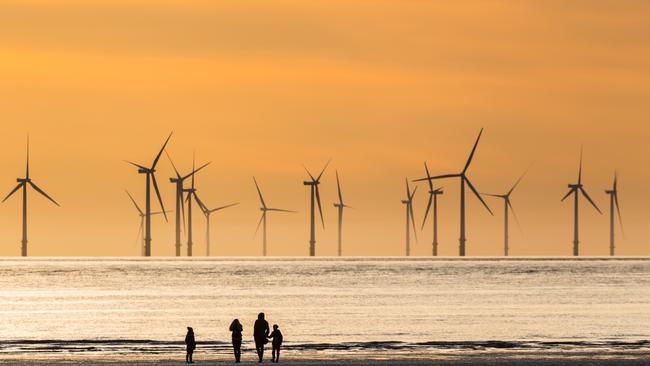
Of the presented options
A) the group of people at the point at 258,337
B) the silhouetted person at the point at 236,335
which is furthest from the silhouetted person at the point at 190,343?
the silhouetted person at the point at 236,335

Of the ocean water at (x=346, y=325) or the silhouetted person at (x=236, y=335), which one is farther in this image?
the ocean water at (x=346, y=325)

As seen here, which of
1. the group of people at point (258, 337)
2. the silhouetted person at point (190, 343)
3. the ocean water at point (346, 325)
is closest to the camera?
the group of people at point (258, 337)

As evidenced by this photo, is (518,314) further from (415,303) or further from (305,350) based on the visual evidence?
(305,350)

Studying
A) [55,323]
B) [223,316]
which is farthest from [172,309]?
[55,323]

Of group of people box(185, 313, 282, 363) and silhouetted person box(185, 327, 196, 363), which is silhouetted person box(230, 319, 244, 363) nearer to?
group of people box(185, 313, 282, 363)

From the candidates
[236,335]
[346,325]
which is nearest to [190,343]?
[236,335]

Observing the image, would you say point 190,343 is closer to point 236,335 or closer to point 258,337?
point 236,335

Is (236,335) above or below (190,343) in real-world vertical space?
above

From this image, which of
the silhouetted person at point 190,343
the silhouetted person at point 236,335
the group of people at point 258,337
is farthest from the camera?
the silhouetted person at point 190,343

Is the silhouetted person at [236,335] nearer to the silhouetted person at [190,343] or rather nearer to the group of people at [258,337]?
the group of people at [258,337]

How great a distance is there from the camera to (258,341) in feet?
231

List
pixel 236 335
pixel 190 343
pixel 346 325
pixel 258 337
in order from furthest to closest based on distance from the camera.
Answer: pixel 346 325, pixel 190 343, pixel 236 335, pixel 258 337

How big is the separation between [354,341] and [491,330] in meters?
18.9

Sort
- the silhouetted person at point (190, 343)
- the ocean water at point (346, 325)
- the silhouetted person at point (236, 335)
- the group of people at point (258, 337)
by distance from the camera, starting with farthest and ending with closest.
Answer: the ocean water at point (346, 325) < the silhouetted person at point (190, 343) < the silhouetted person at point (236, 335) < the group of people at point (258, 337)
